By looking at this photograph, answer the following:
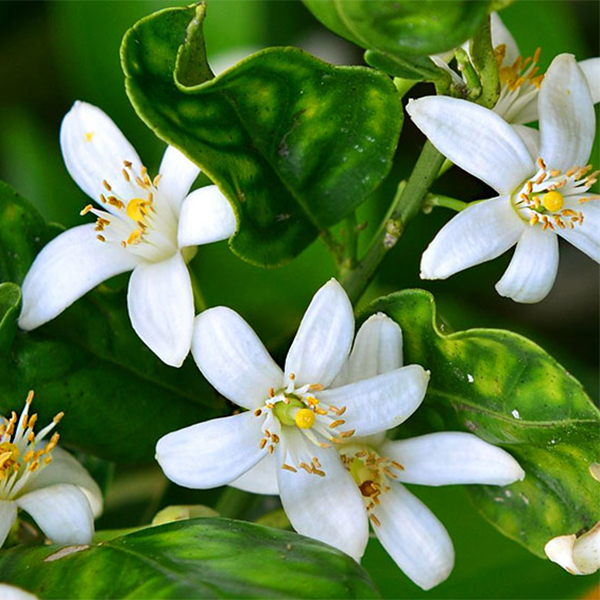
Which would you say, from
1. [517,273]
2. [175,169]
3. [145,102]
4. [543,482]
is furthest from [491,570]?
[145,102]

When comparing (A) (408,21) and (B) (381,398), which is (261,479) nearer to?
(B) (381,398)

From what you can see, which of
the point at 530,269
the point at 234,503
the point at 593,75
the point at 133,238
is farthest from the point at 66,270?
the point at 593,75

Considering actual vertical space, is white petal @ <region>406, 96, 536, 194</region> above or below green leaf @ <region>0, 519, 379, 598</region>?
above

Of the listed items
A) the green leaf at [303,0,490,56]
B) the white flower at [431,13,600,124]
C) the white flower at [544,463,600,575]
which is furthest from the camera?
the white flower at [431,13,600,124]

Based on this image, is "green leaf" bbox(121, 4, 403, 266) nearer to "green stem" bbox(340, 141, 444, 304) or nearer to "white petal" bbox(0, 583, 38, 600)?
"green stem" bbox(340, 141, 444, 304)

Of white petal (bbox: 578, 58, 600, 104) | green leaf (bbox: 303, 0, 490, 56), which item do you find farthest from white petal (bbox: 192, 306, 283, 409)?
white petal (bbox: 578, 58, 600, 104)

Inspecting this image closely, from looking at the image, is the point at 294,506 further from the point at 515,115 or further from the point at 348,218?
the point at 515,115

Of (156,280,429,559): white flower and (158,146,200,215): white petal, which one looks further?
(158,146,200,215): white petal
